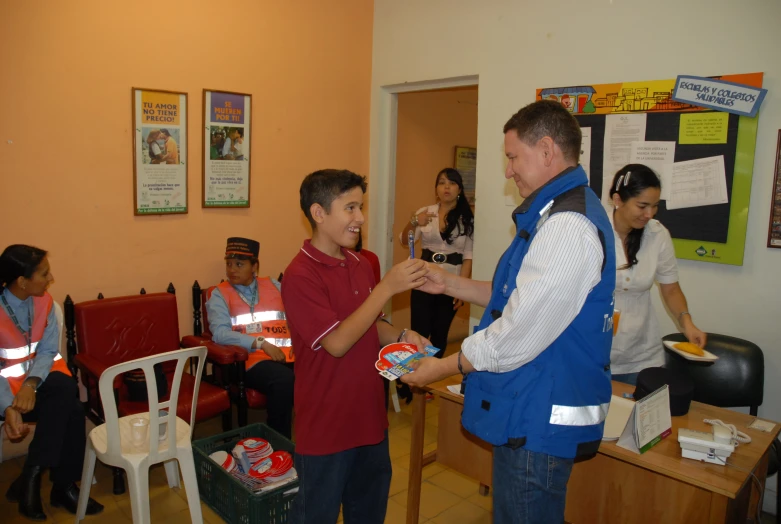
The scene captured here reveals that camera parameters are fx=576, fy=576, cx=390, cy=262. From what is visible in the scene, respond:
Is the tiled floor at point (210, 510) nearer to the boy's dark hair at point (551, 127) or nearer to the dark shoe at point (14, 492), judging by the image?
the dark shoe at point (14, 492)

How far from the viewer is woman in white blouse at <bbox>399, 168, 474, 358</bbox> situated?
4.34 metres

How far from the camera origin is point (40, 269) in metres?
2.90

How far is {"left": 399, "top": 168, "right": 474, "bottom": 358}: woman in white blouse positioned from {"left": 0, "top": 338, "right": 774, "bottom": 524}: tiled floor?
1.07 metres

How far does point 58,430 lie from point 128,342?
0.73m

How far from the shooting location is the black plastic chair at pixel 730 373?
289cm

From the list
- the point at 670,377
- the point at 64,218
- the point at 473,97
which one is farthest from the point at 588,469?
the point at 473,97

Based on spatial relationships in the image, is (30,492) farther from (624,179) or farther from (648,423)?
(624,179)

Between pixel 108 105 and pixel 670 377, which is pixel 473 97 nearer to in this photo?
pixel 108 105

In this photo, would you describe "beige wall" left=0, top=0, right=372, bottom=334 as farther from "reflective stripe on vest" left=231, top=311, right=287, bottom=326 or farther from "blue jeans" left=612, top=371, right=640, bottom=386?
"blue jeans" left=612, top=371, right=640, bottom=386

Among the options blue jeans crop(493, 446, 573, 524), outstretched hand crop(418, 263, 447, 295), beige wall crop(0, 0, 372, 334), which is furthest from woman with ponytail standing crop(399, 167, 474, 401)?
blue jeans crop(493, 446, 573, 524)

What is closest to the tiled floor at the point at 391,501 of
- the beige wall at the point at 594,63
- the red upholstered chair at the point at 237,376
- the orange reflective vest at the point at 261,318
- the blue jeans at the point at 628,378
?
the red upholstered chair at the point at 237,376

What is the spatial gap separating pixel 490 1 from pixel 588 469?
3.19m

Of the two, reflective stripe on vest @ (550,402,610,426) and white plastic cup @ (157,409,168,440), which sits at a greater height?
reflective stripe on vest @ (550,402,610,426)

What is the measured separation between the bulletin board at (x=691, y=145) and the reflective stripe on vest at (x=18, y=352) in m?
3.31
